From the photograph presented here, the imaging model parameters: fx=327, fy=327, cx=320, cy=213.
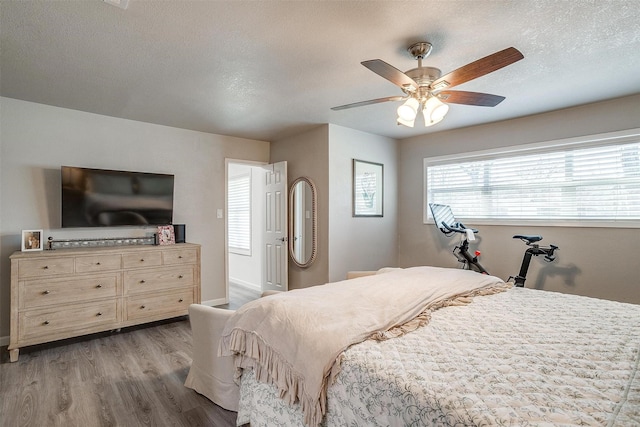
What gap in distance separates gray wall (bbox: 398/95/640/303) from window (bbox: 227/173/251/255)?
299 cm

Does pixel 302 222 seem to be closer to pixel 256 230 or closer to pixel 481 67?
pixel 256 230

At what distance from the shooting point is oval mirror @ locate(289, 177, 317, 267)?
14.6 ft

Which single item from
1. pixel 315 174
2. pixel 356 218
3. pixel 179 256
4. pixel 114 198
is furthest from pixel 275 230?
pixel 114 198

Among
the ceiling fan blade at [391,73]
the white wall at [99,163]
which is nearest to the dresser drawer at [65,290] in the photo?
the white wall at [99,163]

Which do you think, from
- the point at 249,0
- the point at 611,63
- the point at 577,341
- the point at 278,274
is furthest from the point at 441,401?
the point at 278,274

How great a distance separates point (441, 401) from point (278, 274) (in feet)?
13.1

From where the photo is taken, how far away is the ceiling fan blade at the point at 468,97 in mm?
2229

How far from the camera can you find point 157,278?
3688 millimetres

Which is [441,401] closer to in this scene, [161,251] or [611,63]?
[611,63]

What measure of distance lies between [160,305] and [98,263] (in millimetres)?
794

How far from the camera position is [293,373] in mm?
1514

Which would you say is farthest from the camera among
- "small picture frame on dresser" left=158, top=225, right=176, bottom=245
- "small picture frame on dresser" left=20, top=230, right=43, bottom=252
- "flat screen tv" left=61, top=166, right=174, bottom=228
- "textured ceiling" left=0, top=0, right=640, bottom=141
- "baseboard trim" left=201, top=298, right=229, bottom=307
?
"baseboard trim" left=201, top=298, right=229, bottom=307

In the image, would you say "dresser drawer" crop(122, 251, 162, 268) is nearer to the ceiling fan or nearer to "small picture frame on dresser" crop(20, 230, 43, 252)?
"small picture frame on dresser" crop(20, 230, 43, 252)

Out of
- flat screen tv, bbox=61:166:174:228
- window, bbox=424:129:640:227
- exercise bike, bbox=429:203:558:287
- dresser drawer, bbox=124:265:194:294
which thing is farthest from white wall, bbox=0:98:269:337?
window, bbox=424:129:640:227
